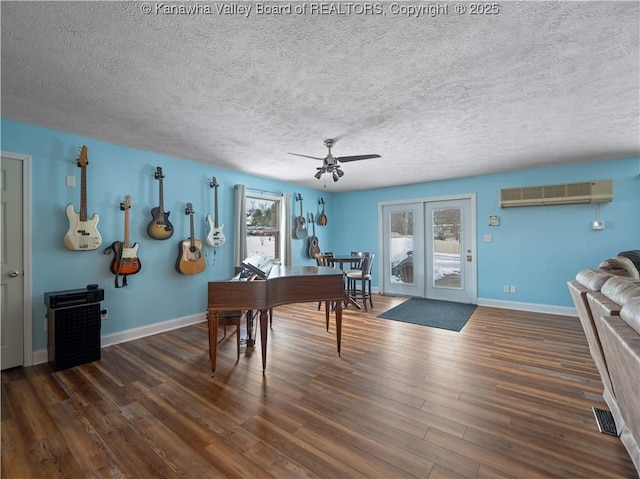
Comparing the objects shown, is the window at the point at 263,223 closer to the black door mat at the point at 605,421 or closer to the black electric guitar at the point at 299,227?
the black electric guitar at the point at 299,227

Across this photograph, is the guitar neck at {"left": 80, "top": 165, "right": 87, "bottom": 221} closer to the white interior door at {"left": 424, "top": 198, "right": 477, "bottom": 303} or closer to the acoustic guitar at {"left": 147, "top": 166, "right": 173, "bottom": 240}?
the acoustic guitar at {"left": 147, "top": 166, "right": 173, "bottom": 240}

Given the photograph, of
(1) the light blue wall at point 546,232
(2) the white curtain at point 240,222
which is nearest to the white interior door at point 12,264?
(2) the white curtain at point 240,222

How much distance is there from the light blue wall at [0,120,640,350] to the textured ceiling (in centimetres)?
35

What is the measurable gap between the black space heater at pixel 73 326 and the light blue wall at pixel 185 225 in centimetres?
31

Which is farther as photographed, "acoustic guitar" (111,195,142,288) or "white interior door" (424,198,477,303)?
"white interior door" (424,198,477,303)

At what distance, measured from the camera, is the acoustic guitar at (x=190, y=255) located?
12.4ft

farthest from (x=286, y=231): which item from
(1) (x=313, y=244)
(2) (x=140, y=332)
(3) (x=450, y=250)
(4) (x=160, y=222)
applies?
(3) (x=450, y=250)

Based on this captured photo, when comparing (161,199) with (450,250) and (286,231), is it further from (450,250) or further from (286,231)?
(450,250)

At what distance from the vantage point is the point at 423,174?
486cm

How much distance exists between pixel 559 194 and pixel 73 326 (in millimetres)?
6351

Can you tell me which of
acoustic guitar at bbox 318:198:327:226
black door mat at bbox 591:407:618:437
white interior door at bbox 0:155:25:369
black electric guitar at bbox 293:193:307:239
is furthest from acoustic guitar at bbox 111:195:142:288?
black door mat at bbox 591:407:618:437

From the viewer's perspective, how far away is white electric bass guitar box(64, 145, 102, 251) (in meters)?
2.88

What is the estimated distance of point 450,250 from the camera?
536 centimetres

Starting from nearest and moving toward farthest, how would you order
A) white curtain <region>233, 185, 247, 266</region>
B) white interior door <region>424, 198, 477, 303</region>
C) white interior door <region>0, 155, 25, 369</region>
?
1. white interior door <region>0, 155, 25, 369</region>
2. white curtain <region>233, 185, 247, 266</region>
3. white interior door <region>424, 198, 477, 303</region>
